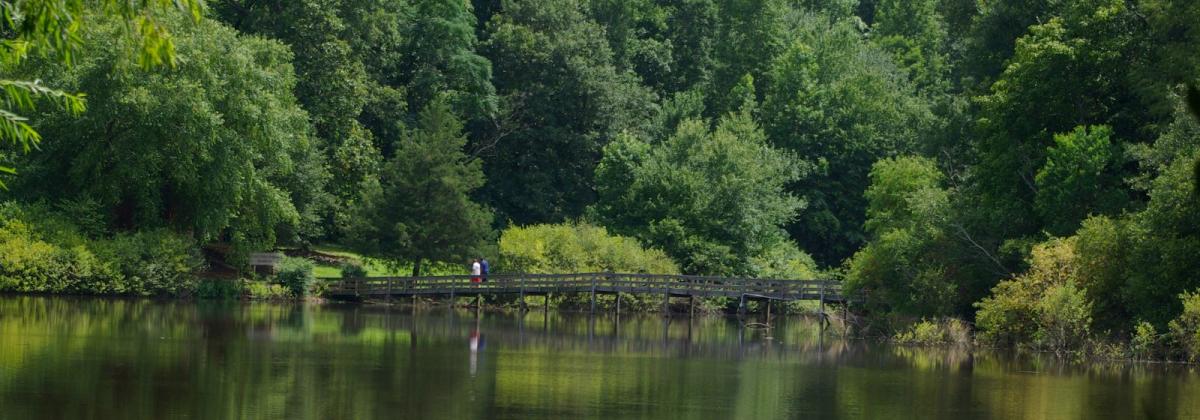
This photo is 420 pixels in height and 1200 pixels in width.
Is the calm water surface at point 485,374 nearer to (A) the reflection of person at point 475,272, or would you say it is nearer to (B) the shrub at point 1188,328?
(B) the shrub at point 1188,328

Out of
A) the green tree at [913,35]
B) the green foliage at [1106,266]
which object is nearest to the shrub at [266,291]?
the green foliage at [1106,266]

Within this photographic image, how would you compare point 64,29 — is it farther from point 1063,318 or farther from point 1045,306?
point 1063,318

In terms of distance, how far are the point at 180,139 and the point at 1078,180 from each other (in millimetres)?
26808

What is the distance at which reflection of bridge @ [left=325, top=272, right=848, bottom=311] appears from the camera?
167 ft

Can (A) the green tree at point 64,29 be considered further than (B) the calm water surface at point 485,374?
No

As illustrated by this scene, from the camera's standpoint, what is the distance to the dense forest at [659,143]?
3853 cm

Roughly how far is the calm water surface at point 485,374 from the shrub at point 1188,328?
3.48 ft

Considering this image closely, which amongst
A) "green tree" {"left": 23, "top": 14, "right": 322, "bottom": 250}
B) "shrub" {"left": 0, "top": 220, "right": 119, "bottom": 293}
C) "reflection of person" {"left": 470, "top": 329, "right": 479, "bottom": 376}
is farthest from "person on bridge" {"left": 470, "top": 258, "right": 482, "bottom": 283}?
"shrub" {"left": 0, "top": 220, "right": 119, "bottom": 293}

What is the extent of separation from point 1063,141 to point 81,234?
29760mm

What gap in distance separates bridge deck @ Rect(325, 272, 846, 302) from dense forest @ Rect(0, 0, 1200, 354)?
5.77ft

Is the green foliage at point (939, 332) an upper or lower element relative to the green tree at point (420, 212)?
lower

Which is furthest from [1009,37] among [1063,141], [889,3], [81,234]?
[889,3]

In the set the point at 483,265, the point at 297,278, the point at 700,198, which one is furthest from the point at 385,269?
the point at 700,198

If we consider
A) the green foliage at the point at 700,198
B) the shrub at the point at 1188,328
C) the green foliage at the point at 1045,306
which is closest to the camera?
the shrub at the point at 1188,328
